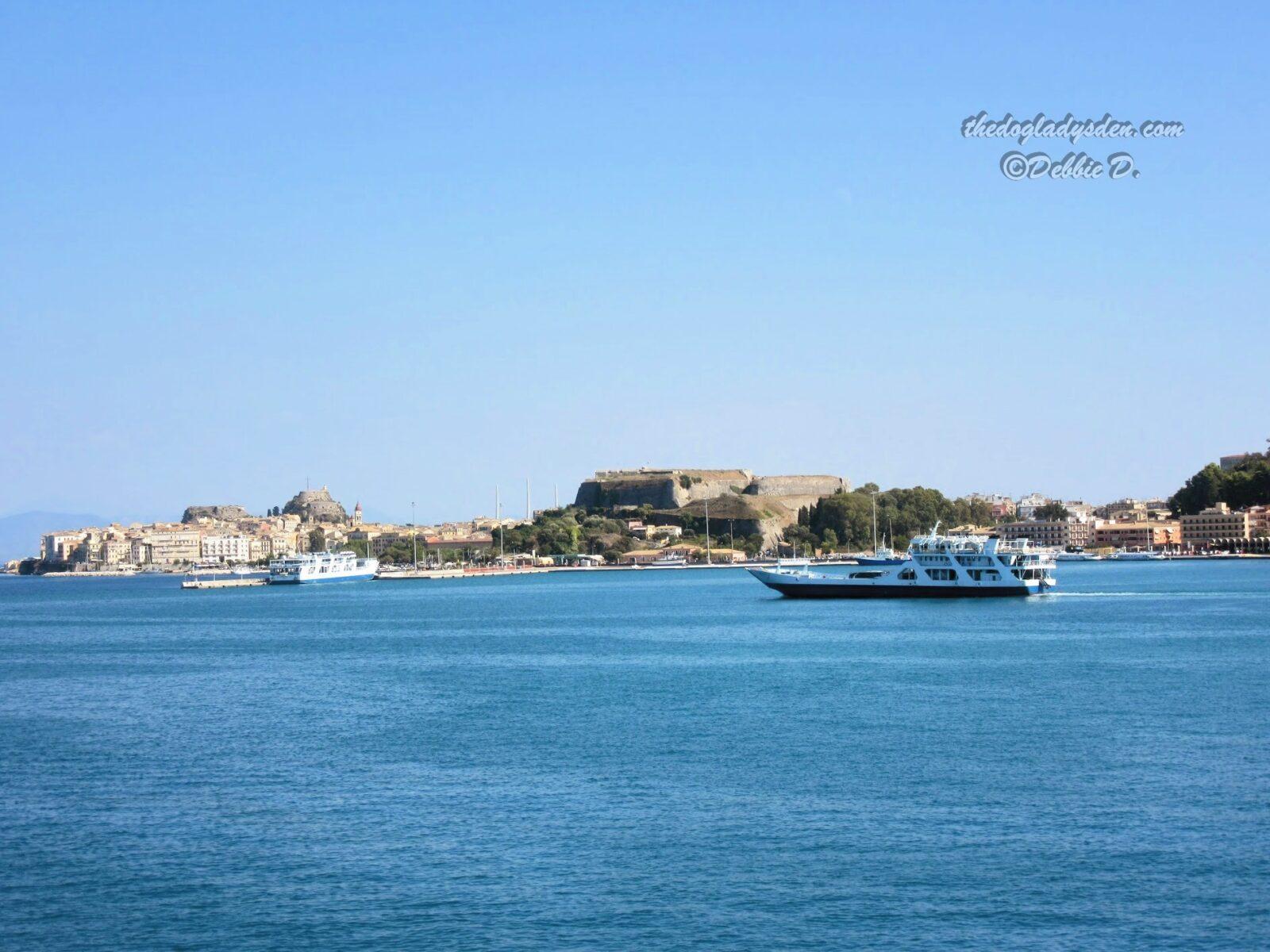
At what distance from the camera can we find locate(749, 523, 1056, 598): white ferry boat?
52562mm

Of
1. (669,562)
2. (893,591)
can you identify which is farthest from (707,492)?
(893,591)

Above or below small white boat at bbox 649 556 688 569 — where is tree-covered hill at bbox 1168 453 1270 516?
above

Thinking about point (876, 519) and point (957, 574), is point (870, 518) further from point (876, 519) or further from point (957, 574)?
point (957, 574)

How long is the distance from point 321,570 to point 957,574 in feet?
173

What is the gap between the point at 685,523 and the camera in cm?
13550

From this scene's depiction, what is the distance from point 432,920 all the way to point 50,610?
5898 centimetres

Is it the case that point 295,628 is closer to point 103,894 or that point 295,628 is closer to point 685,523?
point 103,894

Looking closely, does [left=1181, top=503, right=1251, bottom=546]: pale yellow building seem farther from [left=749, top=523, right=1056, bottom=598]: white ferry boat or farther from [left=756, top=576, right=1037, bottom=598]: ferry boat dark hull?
[left=756, top=576, right=1037, bottom=598]: ferry boat dark hull

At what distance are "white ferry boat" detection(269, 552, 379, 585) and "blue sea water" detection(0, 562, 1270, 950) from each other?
60.0 m

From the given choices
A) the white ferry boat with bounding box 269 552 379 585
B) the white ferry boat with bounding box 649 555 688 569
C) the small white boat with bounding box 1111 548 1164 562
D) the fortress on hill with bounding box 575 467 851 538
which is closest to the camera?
the white ferry boat with bounding box 269 552 379 585

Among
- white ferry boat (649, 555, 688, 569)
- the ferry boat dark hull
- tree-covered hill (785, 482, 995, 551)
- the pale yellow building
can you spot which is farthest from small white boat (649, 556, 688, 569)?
the ferry boat dark hull

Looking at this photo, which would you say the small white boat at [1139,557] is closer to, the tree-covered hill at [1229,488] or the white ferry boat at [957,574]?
the tree-covered hill at [1229,488]

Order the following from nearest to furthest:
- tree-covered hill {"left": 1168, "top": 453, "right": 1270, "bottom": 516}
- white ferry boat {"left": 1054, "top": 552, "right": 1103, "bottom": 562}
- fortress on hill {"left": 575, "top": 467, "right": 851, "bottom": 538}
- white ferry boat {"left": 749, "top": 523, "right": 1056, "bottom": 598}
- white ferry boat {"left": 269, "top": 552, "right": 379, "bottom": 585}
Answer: white ferry boat {"left": 749, "top": 523, "right": 1056, "bottom": 598} → white ferry boat {"left": 269, "top": 552, "right": 379, "bottom": 585} → tree-covered hill {"left": 1168, "top": 453, "right": 1270, "bottom": 516} → white ferry boat {"left": 1054, "top": 552, "right": 1103, "bottom": 562} → fortress on hill {"left": 575, "top": 467, "right": 851, "bottom": 538}

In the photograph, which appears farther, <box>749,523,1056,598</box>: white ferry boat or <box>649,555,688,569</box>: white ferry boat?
<box>649,555,688,569</box>: white ferry boat
